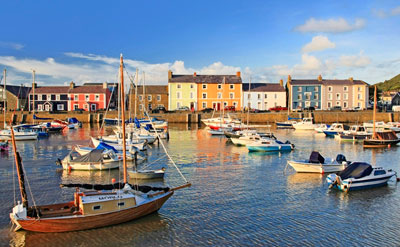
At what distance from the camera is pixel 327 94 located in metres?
95.8

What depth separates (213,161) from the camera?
33469 millimetres

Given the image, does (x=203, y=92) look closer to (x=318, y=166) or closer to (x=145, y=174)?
(x=318, y=166)

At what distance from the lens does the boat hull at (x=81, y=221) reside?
50.6 ft

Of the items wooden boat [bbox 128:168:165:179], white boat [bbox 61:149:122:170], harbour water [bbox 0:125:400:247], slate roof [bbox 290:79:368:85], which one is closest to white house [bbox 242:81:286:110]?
slate roof [bbox 290:79:368:85]

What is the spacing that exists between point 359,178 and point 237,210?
870 centimetres

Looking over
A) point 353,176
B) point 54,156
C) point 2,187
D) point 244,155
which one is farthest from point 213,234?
point 54,156

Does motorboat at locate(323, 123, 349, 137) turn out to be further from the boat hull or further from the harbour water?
the boat hull

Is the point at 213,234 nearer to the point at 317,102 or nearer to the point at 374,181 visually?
the point at 374,181

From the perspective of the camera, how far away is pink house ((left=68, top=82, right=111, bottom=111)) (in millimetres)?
95438

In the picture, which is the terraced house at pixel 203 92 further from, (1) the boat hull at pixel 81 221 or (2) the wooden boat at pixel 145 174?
(1) the boat hull at pixel 81 221

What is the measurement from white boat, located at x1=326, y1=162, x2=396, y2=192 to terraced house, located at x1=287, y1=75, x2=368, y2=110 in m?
72.2

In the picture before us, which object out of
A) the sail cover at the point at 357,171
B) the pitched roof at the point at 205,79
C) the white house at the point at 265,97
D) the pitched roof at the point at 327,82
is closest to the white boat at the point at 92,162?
the sail cover at the point at 357,171

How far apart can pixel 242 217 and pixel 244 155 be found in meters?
19.5

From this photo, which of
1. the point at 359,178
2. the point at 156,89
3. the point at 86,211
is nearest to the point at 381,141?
the point at 359,178
